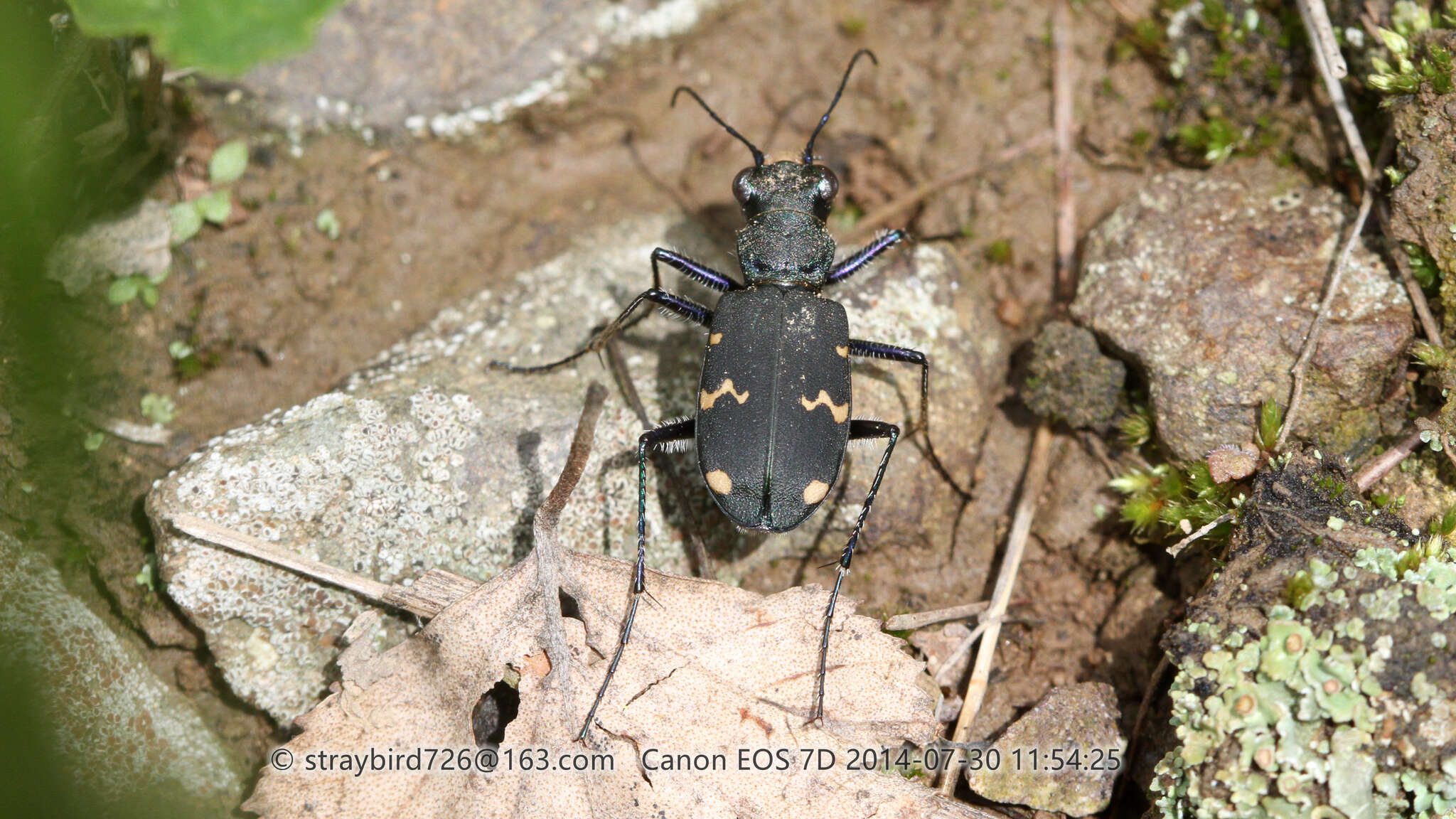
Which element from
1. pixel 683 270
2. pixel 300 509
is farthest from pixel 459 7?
pixel 300 509

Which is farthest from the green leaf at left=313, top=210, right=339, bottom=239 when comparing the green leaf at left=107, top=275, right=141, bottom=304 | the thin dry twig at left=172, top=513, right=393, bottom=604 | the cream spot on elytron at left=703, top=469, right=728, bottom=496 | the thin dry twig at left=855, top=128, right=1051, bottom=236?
the thin dry twig at left=855, top=128, right=1051, bottom=236

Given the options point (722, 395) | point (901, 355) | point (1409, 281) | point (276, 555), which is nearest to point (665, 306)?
point (722, 395)

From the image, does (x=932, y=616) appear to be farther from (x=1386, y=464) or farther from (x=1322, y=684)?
(x=1386, y=464)

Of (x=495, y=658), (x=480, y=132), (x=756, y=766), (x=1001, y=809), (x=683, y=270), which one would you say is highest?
(x=480, y=132)

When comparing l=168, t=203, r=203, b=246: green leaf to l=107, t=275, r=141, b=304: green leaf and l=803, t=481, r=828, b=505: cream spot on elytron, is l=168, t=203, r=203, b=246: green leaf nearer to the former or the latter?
l=107, t=275, r=141, b=304: green leaf

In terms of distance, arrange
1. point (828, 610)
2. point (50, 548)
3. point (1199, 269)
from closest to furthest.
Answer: point (828, 610)
point (50, 548)
point (1199, 269)

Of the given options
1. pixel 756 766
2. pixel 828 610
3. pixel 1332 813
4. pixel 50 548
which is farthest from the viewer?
pixel 50 548

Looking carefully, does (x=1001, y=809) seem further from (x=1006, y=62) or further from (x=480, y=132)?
(x=480, y=132)
